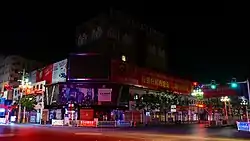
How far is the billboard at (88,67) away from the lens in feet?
205

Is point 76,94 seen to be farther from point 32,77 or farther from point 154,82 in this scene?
point 154,82

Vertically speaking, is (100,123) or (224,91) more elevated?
(224,91)

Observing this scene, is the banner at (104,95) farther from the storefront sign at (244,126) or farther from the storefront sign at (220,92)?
the storefront sign at (244,126)

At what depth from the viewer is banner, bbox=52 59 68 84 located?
2554 inches

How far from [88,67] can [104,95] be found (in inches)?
289

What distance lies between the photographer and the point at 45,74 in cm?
7225

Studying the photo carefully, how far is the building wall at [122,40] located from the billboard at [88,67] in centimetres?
1528

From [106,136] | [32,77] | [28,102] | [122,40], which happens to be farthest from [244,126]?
[32,77]

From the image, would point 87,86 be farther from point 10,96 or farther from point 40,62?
point 40,62

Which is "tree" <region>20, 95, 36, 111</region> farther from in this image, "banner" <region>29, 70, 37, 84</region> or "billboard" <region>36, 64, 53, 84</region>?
"banner" <region>29, 70, 37, 84</region>

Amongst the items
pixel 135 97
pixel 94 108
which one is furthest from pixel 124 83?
pixel 94 108

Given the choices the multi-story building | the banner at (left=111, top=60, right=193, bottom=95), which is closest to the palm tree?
the banner at (left=111, top=60, right=193, bottom=95)

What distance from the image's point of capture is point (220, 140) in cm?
2341

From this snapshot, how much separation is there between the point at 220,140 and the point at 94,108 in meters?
40.2
